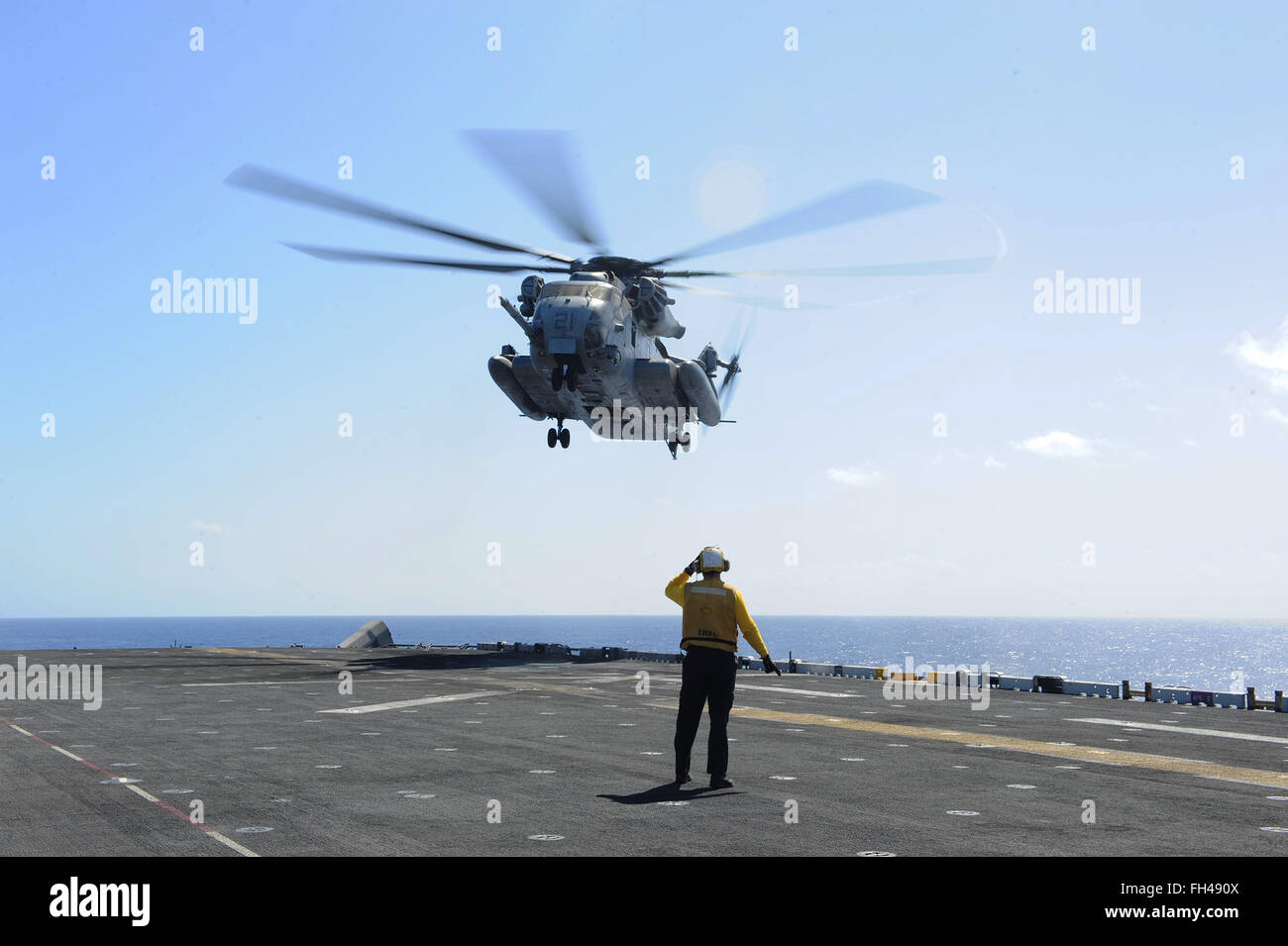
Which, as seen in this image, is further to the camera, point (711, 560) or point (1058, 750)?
point (1058, 750)

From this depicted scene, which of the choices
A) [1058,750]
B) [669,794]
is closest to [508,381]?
[1058,750]

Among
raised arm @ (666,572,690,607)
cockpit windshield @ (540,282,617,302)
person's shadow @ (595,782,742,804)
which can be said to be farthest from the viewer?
cockpit windshield @ (540,282,617,302)

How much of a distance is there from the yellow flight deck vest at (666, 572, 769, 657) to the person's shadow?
1.53 m

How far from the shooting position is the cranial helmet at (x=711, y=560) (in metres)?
11.2

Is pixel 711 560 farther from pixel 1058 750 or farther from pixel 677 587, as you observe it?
pixel 1058 750

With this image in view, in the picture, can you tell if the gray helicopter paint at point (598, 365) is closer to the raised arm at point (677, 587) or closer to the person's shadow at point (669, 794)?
the raised arm at point (677, 587)

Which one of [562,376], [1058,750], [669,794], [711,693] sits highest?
[562,376]

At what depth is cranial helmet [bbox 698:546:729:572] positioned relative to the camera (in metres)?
11.2

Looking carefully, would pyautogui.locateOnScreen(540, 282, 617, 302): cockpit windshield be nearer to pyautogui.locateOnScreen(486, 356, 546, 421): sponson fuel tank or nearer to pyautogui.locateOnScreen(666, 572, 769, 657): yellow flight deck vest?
pyautogui.locateOnScreen(486, 356, 546, 421): sponson fuel tank

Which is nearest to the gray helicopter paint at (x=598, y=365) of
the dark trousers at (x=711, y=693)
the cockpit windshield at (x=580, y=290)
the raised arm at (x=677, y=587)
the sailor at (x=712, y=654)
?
the cockpit windshield at (x=580, y=290)

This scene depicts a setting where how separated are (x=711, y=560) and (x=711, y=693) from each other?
149 cm

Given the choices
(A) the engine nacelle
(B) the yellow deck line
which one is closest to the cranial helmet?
(B) the yellow deck line

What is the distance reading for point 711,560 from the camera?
11234 millimetres
